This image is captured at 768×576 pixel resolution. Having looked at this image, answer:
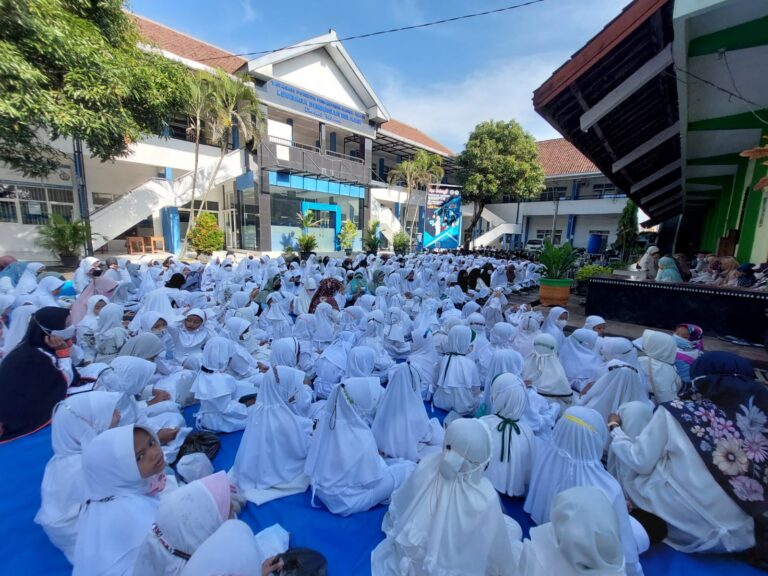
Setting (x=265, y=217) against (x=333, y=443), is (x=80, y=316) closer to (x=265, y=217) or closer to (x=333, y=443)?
(x=333, y=443)

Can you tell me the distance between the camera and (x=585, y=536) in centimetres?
129

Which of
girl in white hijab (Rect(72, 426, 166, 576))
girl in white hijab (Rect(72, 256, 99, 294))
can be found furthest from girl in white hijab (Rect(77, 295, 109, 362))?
girl in white hijab (Rect(72, 426, 166, 576))

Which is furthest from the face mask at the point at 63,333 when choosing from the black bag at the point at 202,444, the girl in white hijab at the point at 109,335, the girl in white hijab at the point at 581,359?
the girl in white hijab at the point at 581,359

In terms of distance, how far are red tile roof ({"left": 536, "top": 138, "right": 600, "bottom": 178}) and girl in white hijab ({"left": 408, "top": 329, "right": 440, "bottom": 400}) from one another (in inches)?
981

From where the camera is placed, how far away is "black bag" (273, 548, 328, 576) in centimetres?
200

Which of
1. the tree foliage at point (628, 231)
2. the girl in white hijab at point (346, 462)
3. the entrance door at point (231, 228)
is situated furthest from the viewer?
the entrance door at point (231, 228)

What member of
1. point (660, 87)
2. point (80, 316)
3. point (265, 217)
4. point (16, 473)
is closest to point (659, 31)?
point (660, 87)

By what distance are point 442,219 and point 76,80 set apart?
21.7 metres

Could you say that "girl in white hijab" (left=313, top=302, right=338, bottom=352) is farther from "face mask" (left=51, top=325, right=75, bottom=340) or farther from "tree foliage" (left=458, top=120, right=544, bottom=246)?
"tree foliage" (left=458, top=120, right=544, bottom=246)

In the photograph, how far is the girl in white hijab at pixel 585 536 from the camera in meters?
1.27

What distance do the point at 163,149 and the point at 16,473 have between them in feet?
47.9

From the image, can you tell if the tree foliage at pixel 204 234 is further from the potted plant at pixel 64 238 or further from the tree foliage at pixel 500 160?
the tree foliage at pixel 500 160

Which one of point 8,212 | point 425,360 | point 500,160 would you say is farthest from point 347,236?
point 425,360

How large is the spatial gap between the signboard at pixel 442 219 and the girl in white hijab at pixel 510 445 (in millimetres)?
23211
